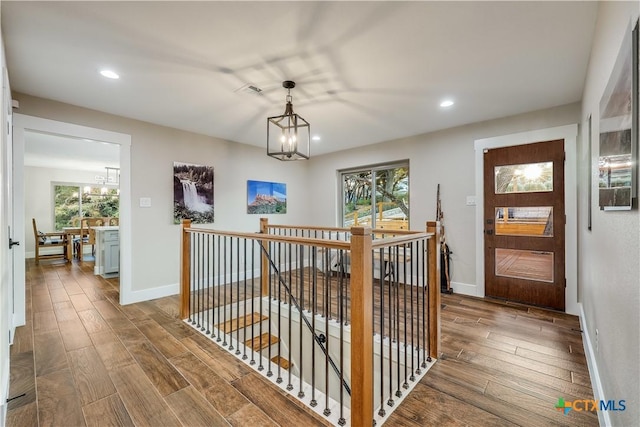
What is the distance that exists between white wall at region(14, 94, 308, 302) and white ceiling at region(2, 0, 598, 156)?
0.21 metres

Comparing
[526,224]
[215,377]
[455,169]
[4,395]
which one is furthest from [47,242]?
[526,224]

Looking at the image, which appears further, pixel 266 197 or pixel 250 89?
pixel 266 197

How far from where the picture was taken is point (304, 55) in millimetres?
2057

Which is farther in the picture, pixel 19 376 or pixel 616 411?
pixel 19 376

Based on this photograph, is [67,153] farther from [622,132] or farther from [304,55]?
[622,132]

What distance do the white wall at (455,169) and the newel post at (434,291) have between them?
1.94m

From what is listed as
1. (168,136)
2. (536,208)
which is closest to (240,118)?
(168,136)

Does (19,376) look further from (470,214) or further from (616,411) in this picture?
(470,214)

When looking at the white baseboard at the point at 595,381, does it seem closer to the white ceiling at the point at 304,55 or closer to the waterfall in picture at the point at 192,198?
the white ceiling at the point at 304,55

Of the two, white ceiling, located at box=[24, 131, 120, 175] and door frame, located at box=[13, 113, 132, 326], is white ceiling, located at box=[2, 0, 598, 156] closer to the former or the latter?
door frame, located at box=[13, 113, 132, 326]

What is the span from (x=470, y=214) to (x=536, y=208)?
71cm

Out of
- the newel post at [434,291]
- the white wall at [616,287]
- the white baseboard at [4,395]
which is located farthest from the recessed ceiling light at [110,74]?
the white wall at [616,287]

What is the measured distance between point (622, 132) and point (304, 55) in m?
1.88

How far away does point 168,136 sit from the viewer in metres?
3.78
